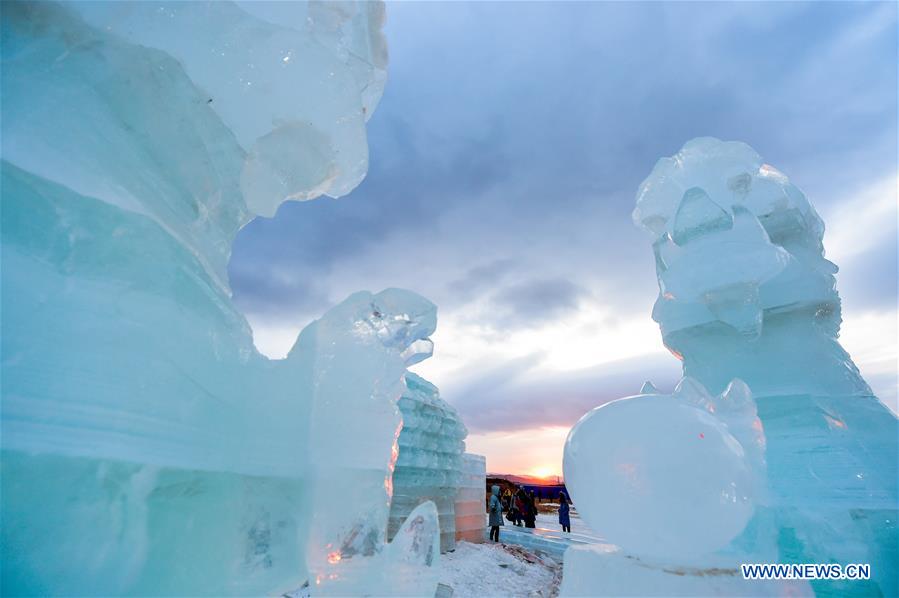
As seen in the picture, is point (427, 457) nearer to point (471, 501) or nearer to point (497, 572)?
point (497, 572)

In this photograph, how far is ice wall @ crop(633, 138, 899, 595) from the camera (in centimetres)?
349

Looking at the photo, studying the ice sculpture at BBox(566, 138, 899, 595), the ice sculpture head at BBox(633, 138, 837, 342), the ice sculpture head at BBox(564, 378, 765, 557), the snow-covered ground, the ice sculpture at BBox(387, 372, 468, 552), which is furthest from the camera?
the ice sculpture at BBox(387, 372, 468, 552)

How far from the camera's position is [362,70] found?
2.47 meters

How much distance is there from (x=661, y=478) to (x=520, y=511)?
16986 millimetres

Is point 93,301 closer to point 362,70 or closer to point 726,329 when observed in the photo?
point 362,70

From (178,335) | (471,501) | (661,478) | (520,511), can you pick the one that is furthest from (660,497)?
(520,511)

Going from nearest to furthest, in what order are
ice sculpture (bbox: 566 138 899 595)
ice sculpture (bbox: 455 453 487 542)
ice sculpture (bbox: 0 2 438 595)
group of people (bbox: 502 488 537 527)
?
1. ice sculpture (bbox: 0 2 438 595)
2. ice sculpture (bbox: 566 138 899 595)
3. ice sculpture (bbox: 455 453 487 542)
4. group of people (bbox: 502 488 537 527)

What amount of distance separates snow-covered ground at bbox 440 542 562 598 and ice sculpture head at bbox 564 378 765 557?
20.2ft

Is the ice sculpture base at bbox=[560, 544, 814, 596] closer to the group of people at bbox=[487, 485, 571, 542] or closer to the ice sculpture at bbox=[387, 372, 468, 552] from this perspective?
the ice sculpture at bbox=[387, 372, 468, 552]

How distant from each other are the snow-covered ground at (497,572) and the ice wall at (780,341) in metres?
4.87

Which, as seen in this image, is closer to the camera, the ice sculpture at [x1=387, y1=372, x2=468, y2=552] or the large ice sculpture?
the large ice sculpture

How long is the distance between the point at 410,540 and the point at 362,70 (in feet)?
7.85

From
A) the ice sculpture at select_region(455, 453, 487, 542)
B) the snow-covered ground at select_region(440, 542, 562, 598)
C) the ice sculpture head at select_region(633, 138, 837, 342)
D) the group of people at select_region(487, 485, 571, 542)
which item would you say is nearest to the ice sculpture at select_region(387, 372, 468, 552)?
the ice sculpture at select_region(455, 453, 487, 542)

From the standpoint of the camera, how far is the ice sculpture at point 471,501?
1180 centimetres
